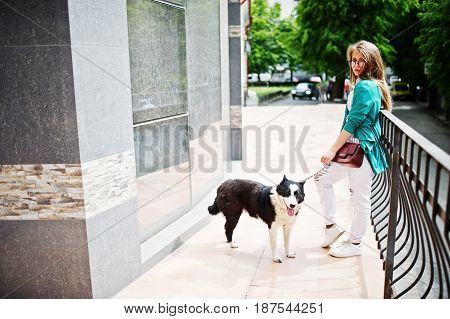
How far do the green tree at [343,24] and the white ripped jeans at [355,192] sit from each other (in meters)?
23.3

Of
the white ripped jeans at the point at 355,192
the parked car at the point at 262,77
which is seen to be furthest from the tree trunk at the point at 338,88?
the white ripped jeans at the point at 355,192

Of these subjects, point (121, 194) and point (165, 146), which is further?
point (165, 146)

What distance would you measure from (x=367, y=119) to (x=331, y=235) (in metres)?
1.18

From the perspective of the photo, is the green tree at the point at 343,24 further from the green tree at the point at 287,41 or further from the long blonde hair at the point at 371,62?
the long blonde hair at the point at 371,62

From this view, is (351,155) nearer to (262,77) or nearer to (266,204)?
(266,204)

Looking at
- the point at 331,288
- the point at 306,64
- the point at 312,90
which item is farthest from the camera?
the point at 312,90

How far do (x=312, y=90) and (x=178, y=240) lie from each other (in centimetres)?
2965

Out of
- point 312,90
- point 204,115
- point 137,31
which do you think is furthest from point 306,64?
point 137,31

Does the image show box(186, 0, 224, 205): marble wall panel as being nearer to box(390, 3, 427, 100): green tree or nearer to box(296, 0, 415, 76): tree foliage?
box(390, 3, 427, 100): green tree

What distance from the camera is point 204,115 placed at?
596cm

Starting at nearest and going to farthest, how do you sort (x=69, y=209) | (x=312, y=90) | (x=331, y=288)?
(x=69, y=209), (x=331, y=288), (x=312, y=90)

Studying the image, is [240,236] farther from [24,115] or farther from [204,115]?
[24,115]

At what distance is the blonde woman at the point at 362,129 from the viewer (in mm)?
3499

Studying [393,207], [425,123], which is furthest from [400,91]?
[393,207]
